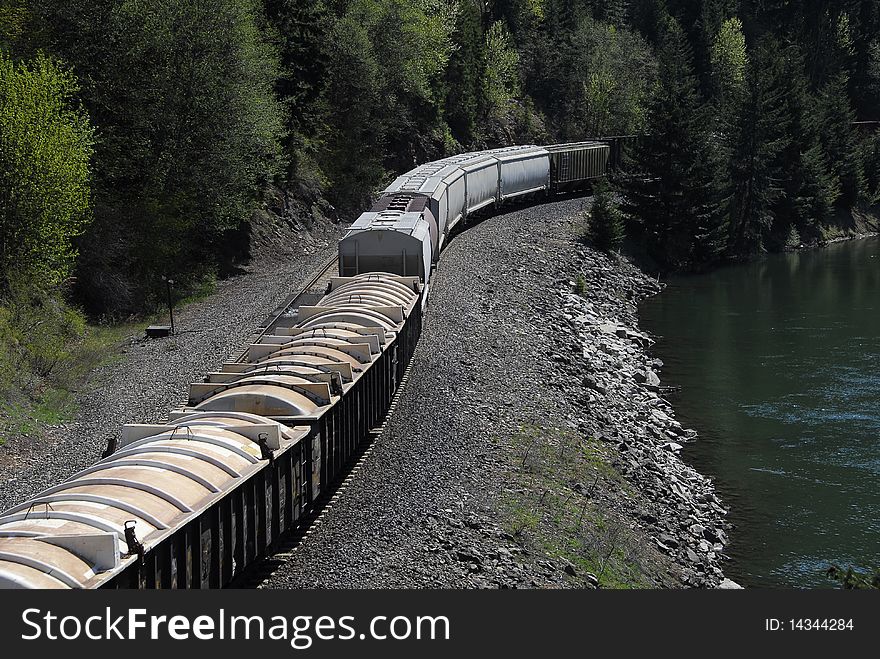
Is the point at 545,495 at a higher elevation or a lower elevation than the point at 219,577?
lower

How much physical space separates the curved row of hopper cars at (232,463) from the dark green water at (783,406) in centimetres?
905

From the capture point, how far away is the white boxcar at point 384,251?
3014 cm

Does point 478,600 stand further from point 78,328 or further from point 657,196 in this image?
point 657,196

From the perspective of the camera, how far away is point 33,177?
92.4ft

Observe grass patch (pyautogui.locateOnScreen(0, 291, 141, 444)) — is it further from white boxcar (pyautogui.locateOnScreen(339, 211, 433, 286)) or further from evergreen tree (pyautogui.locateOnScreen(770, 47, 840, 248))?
evergreen tree (pyautogui.locateOnScreen(770, 47, 840, 248))

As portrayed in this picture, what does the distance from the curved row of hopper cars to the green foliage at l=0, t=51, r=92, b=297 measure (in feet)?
26.6

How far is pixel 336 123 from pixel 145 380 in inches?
1445

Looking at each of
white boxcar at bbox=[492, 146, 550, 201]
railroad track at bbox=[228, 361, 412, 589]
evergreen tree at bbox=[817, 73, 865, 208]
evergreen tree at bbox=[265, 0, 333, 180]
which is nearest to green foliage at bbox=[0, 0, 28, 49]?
evergreen tree at bbox=[265, 0, 333, 180]

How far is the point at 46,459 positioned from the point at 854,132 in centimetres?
7733

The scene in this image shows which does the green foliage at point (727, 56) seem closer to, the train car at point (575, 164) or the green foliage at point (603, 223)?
the train car at point (575, 164)

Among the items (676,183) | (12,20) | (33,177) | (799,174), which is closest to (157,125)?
(12,20)

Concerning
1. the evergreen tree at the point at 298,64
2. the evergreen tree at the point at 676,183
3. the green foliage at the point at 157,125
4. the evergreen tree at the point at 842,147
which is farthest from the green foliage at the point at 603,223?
the evergreen tree at the point at 842,147

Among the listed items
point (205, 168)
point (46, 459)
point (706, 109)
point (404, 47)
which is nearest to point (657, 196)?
point (706, 109)

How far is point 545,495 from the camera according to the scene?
64.5ft
